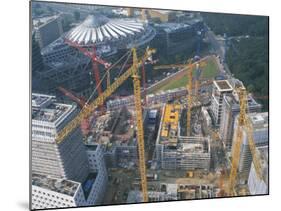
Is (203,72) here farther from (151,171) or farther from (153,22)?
(151,171)

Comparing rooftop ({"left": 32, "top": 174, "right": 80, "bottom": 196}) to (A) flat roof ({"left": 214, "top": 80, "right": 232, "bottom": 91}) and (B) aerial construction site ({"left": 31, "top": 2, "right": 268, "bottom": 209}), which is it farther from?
(A) flat roof ({"left": 214, "top": 80, "right": 232, "bottom": 91})

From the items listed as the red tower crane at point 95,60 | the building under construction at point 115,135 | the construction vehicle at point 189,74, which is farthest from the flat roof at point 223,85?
the red tower crane at point 95,60

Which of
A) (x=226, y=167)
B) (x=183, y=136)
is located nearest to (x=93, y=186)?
(x=183, y=136)

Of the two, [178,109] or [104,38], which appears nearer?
[104,38]

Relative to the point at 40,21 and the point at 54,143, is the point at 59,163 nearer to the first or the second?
the point at 54,143

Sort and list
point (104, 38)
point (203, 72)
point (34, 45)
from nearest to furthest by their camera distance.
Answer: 1. point (34, 45)
2. point (104, 38)
3. point (203, 72)

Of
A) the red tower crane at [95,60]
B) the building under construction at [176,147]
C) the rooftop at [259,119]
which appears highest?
the red tower crane at [95,60]

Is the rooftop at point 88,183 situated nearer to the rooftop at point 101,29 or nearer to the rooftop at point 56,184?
the rooftop at point 56,184
